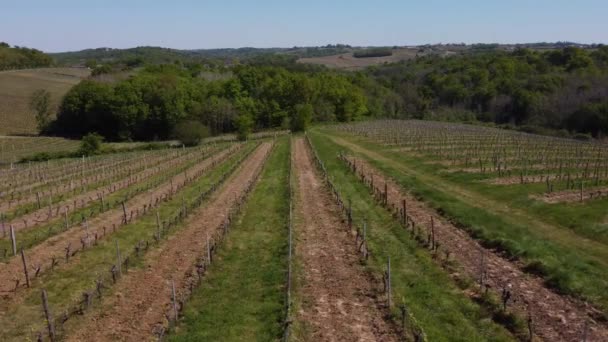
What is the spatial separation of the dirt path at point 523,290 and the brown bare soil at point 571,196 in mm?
6645

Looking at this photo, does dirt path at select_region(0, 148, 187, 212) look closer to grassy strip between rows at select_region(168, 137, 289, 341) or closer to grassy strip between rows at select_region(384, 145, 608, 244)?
grassy strip between rows at select_region(168, 137, 289, 341)

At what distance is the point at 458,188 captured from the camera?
1227 inches

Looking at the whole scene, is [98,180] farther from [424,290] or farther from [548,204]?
[424,290]

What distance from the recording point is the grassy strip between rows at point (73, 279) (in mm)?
13484

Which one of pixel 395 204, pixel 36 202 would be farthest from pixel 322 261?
pixel 36 202

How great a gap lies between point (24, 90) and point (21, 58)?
62.8 meters

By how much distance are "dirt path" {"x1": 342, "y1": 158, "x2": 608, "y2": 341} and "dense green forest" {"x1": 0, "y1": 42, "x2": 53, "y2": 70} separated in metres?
183

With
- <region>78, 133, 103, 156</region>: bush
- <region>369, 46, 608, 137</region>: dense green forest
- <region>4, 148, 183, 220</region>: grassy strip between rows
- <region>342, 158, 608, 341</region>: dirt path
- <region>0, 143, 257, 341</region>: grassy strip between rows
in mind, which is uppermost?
<region>369, 46, 608, 137</region>: dense green forest

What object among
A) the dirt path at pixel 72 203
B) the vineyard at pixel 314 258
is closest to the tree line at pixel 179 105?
the dirt path at pixel 72 203

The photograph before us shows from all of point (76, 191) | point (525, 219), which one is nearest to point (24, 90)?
point (76, 191)

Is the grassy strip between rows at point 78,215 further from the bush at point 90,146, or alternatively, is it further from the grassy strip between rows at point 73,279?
the bush at point 90,146

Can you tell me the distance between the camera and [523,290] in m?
14.7

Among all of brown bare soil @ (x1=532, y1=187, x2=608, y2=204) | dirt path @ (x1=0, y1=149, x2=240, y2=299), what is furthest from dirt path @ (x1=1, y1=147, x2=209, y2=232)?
brown bare soil @ (x1=532, y1=187, x2=608, y2=204)

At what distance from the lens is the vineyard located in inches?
511
